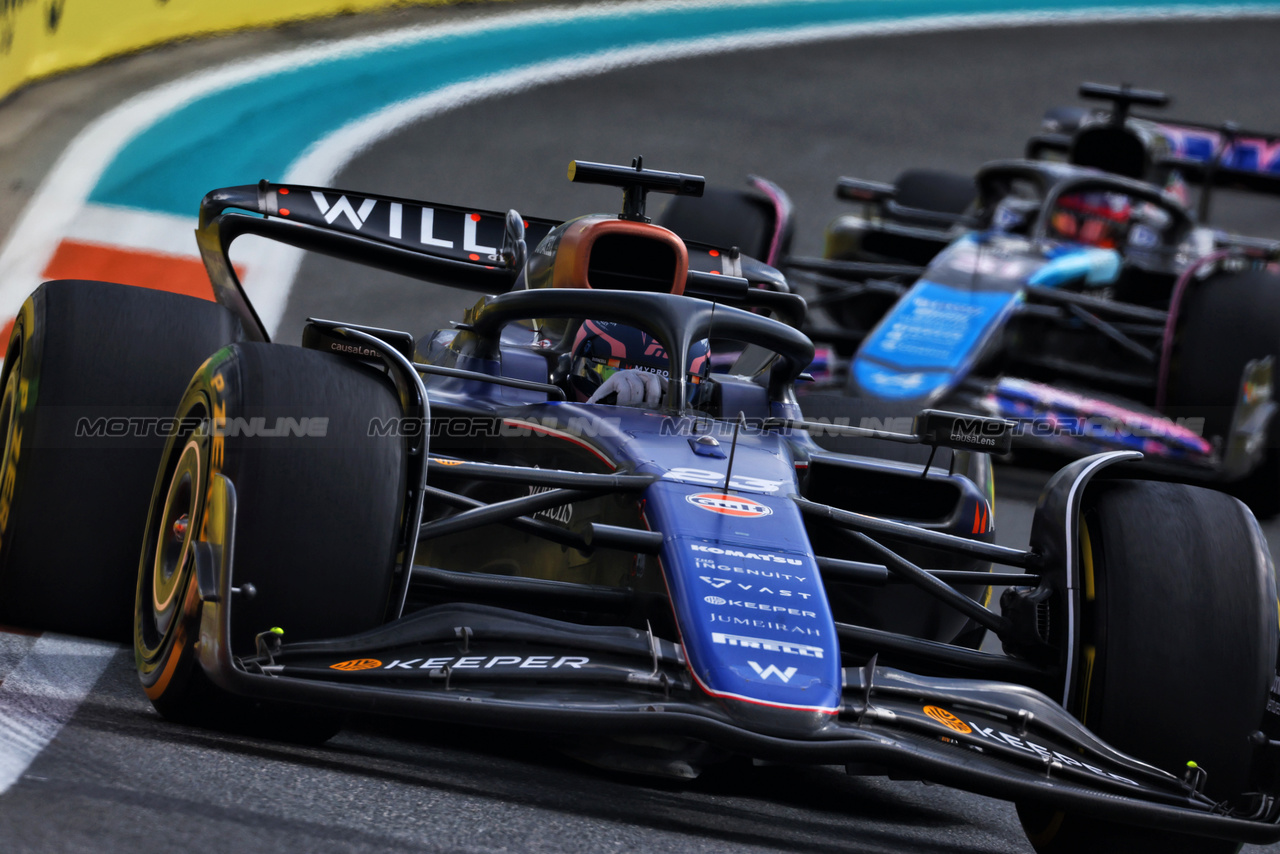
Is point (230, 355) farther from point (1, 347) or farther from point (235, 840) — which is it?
point (1, 347)

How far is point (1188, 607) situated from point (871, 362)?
4339 mm

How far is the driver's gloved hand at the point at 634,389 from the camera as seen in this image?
4.61m

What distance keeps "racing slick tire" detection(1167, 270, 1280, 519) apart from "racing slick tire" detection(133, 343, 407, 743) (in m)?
5.34

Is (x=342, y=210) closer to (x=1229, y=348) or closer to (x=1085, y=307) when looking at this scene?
(x=1229, y=348)

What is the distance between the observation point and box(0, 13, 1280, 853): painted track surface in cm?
286

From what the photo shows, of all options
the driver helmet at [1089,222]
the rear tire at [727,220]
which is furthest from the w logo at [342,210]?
the driver helmet at [1089,222]

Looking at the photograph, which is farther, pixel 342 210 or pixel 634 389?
pixel 342 210

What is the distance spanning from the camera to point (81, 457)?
4184 mm

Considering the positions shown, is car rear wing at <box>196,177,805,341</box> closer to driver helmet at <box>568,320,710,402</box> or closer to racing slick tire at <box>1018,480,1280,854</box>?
driver helmet at <box>568,320,710,402</box>

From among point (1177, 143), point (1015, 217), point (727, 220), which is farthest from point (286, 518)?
point (1177, 143)

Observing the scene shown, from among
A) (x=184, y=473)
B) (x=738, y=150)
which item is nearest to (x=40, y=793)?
(x=184, y=473)

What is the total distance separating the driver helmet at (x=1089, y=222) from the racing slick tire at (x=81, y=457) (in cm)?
690

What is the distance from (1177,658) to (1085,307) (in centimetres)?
528

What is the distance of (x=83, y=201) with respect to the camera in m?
8.98
